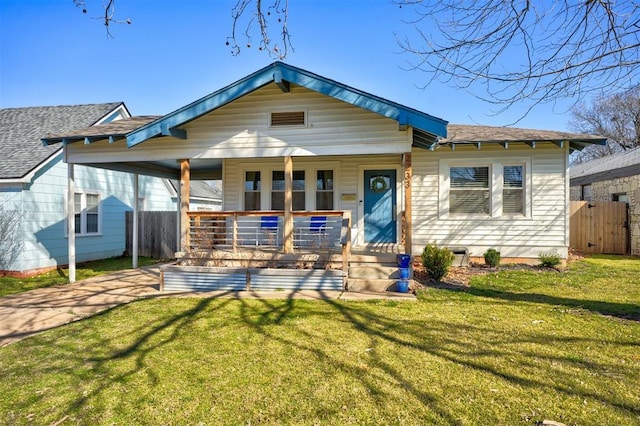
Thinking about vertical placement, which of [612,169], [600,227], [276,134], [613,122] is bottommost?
[600,227]

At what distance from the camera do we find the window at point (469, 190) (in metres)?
10.7

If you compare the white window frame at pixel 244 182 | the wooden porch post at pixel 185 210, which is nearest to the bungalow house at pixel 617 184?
the white window frame at pixel 244 182

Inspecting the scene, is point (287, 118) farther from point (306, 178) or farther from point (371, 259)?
point (371, 259)

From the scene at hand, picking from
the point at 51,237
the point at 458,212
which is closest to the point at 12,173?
the point at 51,237

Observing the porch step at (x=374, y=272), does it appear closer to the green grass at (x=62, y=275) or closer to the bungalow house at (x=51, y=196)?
the bungalow house at (x=51, y=196)

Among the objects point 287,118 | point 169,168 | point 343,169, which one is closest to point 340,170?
point 343,169

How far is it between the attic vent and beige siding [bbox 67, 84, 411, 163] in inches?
4.6

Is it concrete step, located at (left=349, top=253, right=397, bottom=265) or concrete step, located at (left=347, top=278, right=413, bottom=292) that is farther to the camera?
concrete step, located at (left=349, top=253, right=397, bottom=265)

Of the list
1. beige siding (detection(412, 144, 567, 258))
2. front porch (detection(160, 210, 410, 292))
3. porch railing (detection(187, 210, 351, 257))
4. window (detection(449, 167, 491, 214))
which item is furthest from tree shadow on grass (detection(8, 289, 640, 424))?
window (detection(449, 167, 491, 214))

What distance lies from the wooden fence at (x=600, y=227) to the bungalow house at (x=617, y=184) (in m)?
0.23

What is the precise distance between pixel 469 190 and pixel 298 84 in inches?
238

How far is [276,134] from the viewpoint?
8195 millimetres

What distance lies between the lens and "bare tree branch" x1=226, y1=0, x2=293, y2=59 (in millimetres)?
4281

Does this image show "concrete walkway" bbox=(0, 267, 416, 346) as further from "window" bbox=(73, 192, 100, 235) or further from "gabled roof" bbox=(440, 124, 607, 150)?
"gabled roof" bbox=(440, 124, 607, 150)
